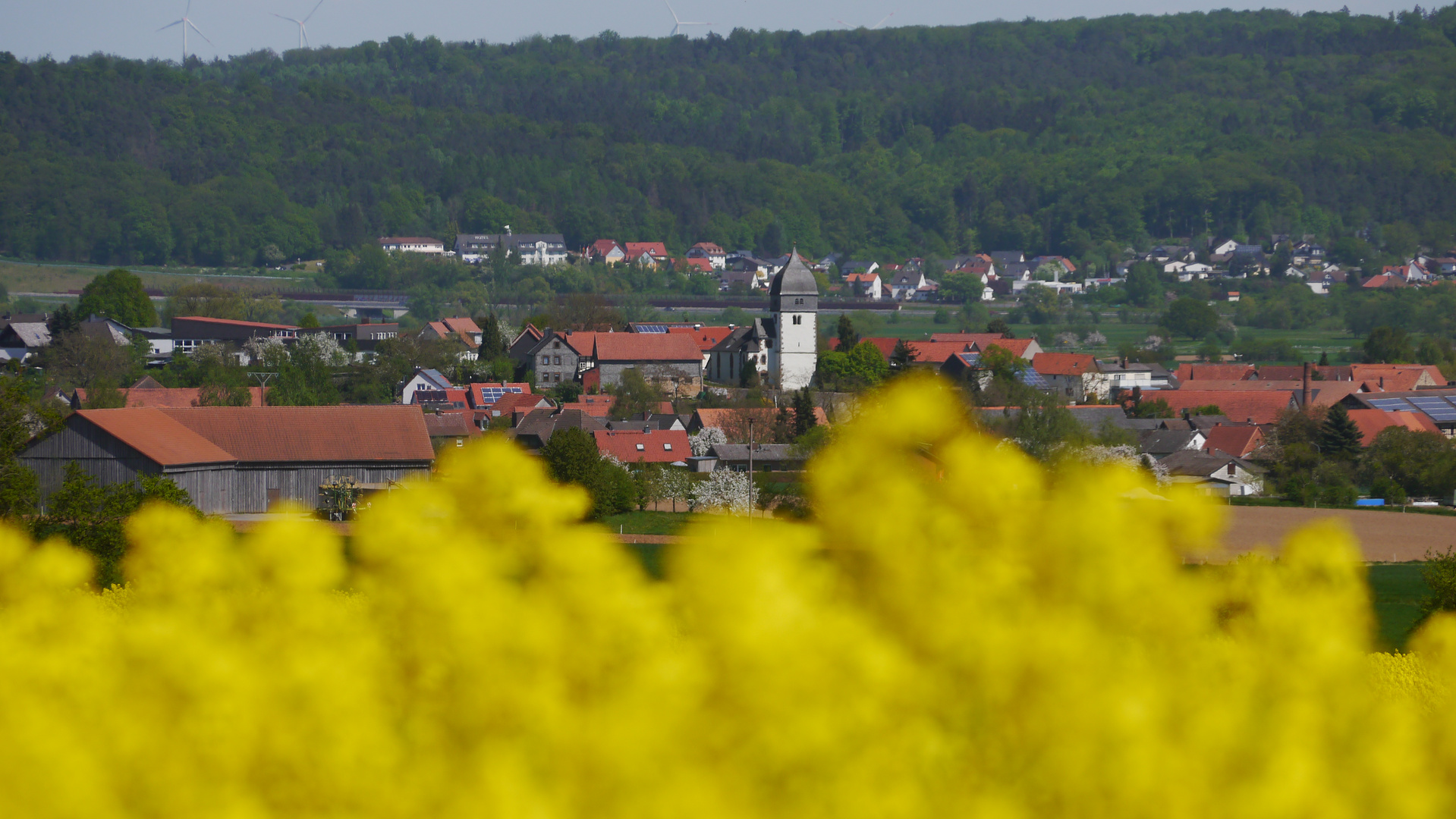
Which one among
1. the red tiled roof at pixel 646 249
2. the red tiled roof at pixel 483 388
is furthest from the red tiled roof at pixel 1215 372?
the red tiled roof at pixel 646 249

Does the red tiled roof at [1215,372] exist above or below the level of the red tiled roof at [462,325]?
below

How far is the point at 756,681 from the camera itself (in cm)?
982

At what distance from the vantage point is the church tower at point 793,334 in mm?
65750

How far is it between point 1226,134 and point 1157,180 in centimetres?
3469

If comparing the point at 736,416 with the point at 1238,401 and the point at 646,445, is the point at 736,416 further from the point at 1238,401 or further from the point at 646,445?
the point at 1238,401

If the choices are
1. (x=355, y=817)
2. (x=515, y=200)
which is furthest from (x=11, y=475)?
(x=515, y=200)

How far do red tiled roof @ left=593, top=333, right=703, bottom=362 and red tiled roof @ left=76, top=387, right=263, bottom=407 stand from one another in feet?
53.5

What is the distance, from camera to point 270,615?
11.8 meters

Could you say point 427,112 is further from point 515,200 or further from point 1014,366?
point 1014,366

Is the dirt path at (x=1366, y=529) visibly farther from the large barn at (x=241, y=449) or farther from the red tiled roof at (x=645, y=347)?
the red tiled roof at (x=645, y=347)

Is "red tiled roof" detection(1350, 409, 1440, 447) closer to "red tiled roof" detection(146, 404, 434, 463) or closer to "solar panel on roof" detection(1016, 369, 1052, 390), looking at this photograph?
"solar panel on roof" detection(1016, 369, 1052, 390)

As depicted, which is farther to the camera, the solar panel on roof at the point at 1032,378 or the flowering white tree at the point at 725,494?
the solar panel on roof at the point at 1032,378

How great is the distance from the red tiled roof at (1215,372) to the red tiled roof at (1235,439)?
20358mm

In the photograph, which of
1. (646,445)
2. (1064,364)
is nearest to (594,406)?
(646,445)
